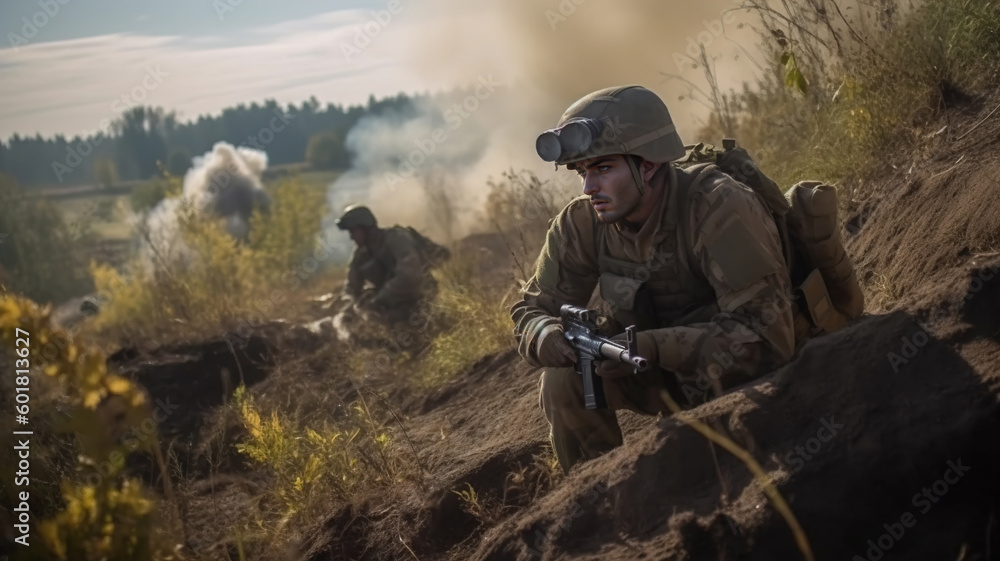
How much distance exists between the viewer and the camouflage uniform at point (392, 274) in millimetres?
10227

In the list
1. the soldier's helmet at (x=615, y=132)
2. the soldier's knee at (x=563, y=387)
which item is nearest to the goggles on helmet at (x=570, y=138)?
the soldier's helmet at (x=615, y=132)

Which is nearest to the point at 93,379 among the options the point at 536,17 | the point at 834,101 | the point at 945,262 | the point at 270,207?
the point at 945,262

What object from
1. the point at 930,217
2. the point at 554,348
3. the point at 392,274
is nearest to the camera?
the point at 554,348

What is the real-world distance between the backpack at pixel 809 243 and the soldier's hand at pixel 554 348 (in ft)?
2.08

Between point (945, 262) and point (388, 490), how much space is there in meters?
2.85

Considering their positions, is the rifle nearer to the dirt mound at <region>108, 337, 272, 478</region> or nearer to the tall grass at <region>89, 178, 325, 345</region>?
the dirt mound at <region>108, 337, 272, 478</region>

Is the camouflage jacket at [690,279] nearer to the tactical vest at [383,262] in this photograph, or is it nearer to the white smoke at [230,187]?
the tactical vest at [383,262]

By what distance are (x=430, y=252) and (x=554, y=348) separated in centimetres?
714

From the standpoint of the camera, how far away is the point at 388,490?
15.5ft

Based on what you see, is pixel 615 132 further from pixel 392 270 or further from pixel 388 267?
pixel 388 267

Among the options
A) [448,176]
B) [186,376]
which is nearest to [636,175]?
[186,376]

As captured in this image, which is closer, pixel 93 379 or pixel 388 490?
pixel 93 379

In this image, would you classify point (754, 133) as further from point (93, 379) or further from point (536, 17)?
point (536, 17)

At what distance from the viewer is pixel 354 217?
1103cm
